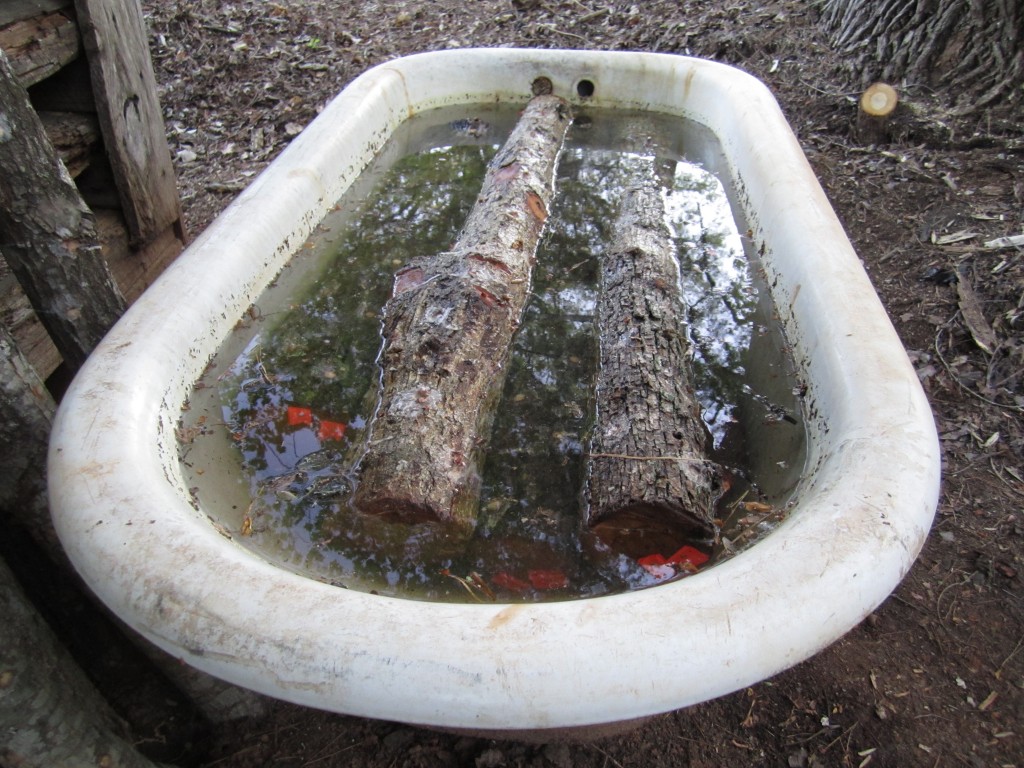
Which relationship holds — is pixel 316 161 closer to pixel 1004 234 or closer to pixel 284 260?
pixel 284 260

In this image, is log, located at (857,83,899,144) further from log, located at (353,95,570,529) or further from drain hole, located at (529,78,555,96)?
log, located at (353,95,570,529)

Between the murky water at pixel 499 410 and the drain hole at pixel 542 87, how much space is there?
742 mm

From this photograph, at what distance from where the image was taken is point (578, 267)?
7.62 feet

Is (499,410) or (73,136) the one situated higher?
(73,136)

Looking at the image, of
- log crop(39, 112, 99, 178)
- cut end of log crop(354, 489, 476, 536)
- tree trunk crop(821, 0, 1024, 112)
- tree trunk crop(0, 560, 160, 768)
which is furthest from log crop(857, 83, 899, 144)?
tree trunk crop(0, 560, 160, 768)

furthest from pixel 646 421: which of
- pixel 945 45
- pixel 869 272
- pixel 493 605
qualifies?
pixel 945 45

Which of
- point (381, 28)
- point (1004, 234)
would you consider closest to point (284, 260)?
point (1004, 234)

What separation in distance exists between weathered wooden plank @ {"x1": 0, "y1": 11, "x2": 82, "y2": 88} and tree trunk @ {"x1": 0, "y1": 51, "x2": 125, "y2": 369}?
1.17 feet

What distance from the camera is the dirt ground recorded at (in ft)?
4.70

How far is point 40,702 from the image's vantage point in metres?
1.10

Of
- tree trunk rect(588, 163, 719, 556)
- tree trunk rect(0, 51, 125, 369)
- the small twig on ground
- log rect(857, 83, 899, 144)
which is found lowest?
the small twig on ground

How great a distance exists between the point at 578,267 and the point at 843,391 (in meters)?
1.10

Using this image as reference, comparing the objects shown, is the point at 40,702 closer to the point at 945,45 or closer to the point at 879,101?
the point at 879,101

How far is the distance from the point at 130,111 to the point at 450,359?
1.15 meters
